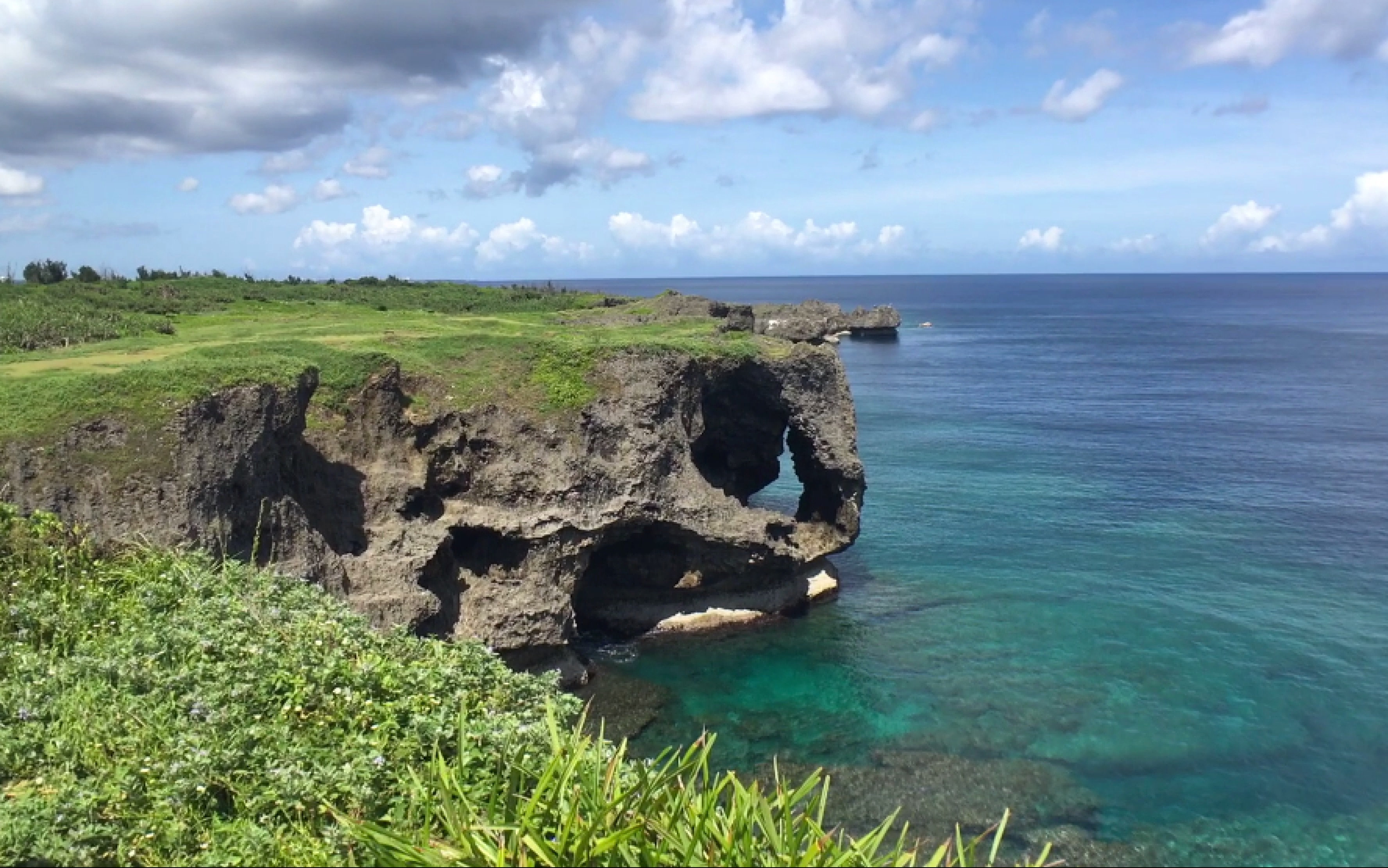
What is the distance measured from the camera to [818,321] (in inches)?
4803

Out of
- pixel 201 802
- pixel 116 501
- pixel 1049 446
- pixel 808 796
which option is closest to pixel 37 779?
pixel 201 802

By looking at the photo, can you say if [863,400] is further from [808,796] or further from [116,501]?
[116,501]

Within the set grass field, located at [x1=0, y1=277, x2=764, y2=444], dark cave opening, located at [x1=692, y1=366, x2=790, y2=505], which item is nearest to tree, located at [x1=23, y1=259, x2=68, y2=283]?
grass field, located at [x1=0, y1=277, x2=764, y2=444]

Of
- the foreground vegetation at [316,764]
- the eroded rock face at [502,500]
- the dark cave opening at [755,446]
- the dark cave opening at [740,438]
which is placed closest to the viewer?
the foreground vegetation at [316,764]

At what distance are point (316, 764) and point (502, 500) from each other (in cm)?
1905

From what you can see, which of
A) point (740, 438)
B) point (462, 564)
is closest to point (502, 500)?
point (462, 564)

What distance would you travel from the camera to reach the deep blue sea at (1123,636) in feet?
80.8

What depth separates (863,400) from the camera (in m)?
80.2

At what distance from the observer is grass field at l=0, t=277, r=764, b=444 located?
22.9 m

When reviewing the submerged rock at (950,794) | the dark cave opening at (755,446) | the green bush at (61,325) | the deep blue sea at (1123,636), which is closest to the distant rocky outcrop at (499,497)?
the dark cave opening at (755,446)

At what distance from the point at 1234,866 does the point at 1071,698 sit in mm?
7871

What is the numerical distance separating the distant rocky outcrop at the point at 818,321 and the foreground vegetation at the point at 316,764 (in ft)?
284

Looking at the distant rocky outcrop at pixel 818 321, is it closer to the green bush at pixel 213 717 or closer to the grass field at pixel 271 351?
the grass field at pixel 271 351

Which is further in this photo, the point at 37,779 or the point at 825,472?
the point at 825,472
